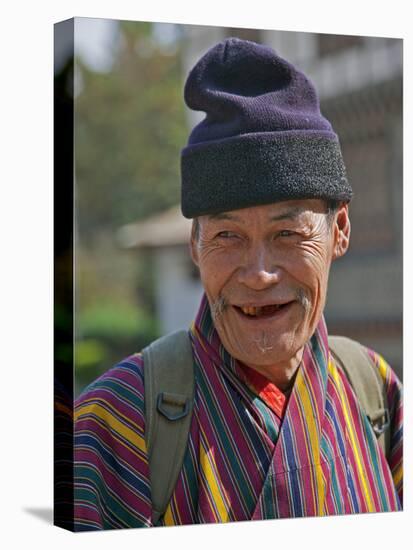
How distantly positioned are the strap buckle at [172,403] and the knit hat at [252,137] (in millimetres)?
732

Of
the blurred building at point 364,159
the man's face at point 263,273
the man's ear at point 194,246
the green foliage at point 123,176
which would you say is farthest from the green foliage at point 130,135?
the man's face at point 263,273

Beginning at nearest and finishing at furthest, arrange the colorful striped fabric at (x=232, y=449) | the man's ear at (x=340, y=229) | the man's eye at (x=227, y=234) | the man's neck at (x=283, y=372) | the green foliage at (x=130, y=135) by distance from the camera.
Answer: the colorful striped fabric at (x=232, y=449), the man's eye at (x=227, y=234), the man's neck at (x=283, y=372), the man's ear at (x=340, y=229), the green foliage at (x=130, y=135)

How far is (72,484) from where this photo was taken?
4535 millimetres

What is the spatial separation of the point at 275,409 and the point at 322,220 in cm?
80

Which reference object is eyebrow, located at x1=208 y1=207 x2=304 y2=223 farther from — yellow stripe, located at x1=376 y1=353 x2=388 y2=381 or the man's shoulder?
yellow stripe, located at x1=376 y1=353 x2=388 y2=381

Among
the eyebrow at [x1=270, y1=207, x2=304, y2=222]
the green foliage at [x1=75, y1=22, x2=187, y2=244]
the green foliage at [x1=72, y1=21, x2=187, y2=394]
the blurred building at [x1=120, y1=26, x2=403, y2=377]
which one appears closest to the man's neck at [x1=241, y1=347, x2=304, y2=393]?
the eyebrow at [x1=270, y1=207, x2=304, y2=222]

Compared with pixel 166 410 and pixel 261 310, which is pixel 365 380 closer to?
pixel 261 310

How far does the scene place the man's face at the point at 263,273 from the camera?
15.2ft

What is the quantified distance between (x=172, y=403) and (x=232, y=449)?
32 centimetres

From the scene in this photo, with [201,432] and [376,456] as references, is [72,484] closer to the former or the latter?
[201,432]

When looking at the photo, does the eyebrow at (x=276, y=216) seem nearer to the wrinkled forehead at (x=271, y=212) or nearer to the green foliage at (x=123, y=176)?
the wrinkled forehead at (x=271, y=212)

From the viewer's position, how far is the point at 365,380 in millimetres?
5066

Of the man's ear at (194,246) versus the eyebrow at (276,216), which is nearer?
the eyebrow at (276,216)

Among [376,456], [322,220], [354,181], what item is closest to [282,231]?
[322,220]
